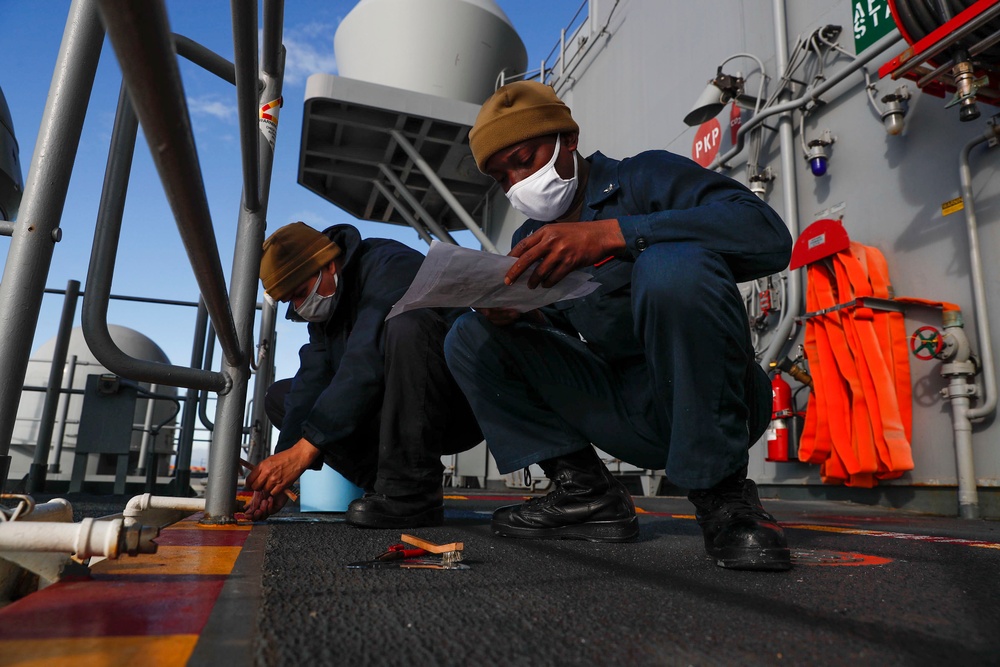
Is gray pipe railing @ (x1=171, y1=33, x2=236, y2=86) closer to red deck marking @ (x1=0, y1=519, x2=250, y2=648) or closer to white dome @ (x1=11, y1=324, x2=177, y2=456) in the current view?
red deck marking @ (x1=0, y1=519, x2=250, y2=648)

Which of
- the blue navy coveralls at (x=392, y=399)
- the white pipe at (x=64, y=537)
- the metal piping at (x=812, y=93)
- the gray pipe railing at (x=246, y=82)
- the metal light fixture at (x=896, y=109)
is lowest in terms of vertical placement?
the white pipe at (x=64, y=537)

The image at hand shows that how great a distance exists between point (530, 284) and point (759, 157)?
9.15ft

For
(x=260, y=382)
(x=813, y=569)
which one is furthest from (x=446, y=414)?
(x=260, y=382)

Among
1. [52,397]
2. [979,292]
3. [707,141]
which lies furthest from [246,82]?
[707,141]

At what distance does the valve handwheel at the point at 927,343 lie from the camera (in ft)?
6.81

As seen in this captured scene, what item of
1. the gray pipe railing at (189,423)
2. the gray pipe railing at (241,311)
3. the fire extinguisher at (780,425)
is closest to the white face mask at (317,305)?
the gray pipe railing at (241,311)

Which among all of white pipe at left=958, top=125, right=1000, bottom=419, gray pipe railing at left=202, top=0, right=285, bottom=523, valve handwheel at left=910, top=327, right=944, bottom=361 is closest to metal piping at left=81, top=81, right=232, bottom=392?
gray pipe railing at left=202, top=0, right=285, bottom=523

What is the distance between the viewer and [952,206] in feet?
7.22

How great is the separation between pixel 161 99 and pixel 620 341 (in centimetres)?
86

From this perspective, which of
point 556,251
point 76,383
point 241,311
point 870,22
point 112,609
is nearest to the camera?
point 112,609

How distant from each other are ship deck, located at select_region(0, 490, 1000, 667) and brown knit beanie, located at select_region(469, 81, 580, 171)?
2.27ft

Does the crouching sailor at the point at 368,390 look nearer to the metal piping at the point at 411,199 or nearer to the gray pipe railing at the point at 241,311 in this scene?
the gray pipe railing at the point at 241,311

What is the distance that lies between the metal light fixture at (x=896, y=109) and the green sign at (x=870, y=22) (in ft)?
0.80

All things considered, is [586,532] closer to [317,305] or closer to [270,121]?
[317,305]
